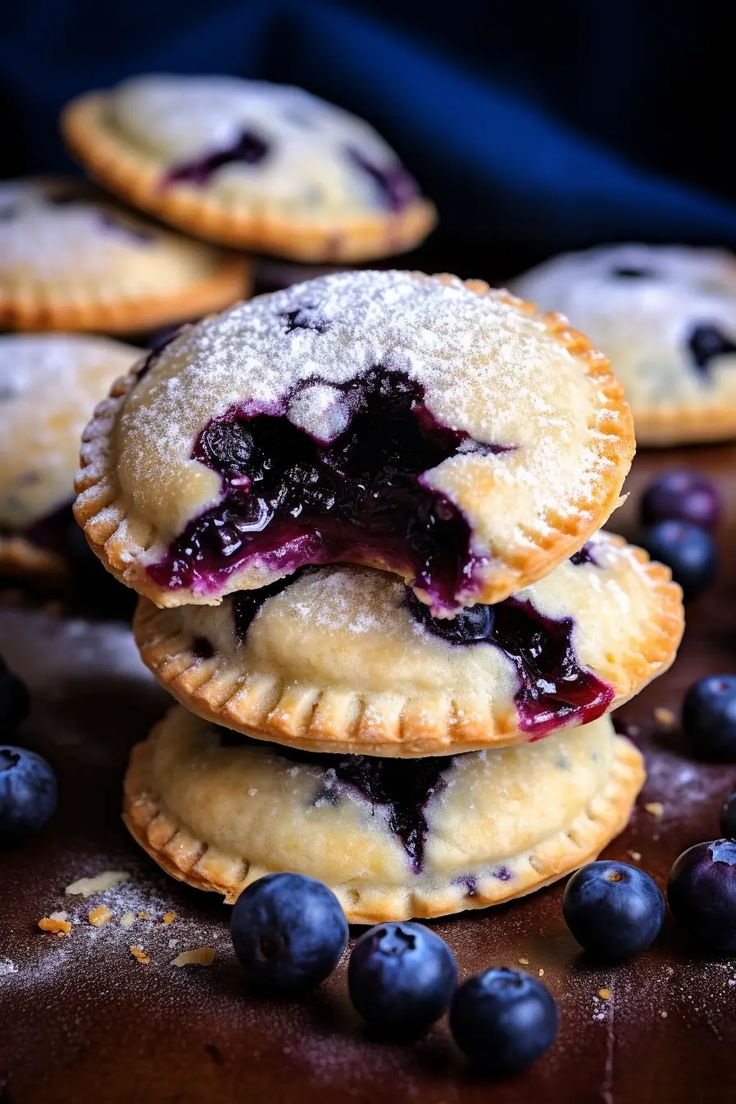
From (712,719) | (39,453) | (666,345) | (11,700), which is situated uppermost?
(666,345)

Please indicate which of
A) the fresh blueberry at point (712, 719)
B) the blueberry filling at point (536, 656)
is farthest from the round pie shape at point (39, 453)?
the fresh blueberry at point (712, 719)

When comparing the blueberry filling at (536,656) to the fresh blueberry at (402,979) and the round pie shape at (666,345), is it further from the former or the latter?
the round pie shape at (666,345)

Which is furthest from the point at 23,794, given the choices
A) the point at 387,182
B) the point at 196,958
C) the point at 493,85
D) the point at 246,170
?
the point at 493,85

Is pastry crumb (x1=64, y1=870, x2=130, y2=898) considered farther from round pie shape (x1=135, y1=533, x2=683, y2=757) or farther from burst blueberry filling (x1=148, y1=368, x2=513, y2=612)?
burst blueberry filling (x1=148, y1=368, x2=513, y2=612)

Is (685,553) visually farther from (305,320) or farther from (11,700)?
(11,700)

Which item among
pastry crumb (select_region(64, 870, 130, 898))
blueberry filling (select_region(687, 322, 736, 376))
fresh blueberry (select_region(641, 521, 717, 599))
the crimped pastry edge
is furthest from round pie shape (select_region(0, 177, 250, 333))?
pastry crumb (select_region(64, 870, 130, 898))

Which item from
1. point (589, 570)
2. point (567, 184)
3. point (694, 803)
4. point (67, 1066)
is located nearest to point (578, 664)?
point (589, 570)
